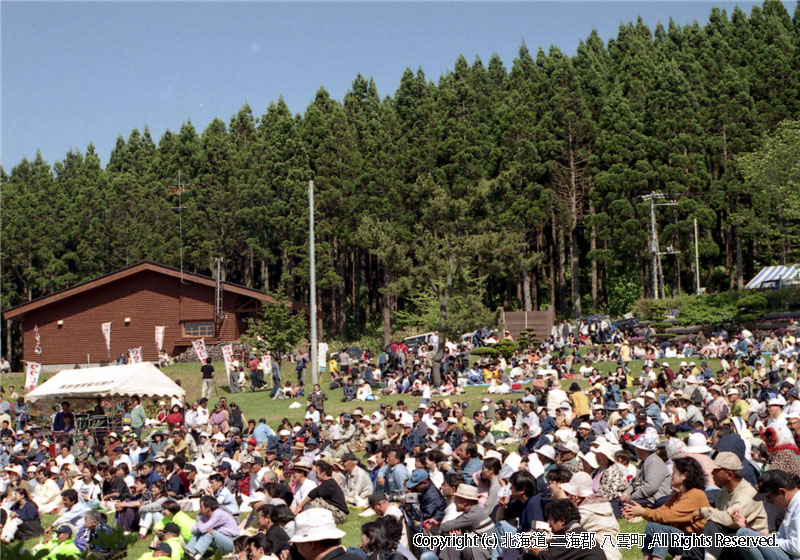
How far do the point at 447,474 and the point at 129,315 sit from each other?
40392 millimetres

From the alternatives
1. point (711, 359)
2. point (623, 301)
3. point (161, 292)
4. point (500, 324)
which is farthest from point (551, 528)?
point (623, 301)

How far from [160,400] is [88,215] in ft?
119

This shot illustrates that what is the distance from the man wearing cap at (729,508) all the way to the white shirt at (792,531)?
1.37 ft

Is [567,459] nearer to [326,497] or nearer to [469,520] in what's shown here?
[469,520]

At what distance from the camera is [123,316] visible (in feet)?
151

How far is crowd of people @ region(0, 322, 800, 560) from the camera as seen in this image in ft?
22.6

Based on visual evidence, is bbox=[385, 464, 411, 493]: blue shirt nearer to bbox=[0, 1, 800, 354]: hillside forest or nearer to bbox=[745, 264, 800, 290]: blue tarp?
bbox=[0, 1, 800, 354]: hillside forest

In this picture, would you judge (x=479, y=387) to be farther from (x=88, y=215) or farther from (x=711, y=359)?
(x=88, y=215)

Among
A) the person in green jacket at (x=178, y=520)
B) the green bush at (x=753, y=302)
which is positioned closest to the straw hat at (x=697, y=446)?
the person in green jacket at (x=178, y=520)

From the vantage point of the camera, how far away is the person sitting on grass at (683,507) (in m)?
7.07

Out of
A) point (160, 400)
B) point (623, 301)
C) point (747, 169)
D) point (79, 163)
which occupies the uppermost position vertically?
point (79, 163)

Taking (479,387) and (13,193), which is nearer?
(479,387)

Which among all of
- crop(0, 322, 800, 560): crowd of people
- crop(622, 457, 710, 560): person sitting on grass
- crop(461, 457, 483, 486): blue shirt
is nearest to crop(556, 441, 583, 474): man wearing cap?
crop(0, 322, 800, 560): crowd of people

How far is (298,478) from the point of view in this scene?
36.7 ft
